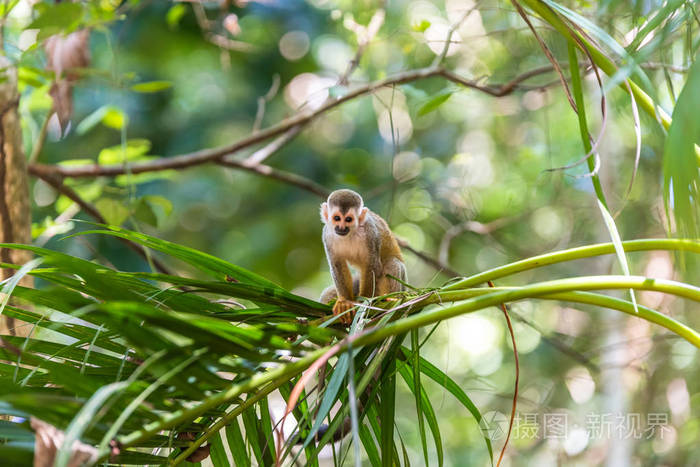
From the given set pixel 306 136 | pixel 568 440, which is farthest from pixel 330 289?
pixel 306 136

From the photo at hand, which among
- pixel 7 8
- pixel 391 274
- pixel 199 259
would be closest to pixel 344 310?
Result: pixel 199 259

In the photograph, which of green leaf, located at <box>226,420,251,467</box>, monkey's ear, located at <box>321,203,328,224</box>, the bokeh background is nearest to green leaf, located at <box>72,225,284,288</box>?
green leaf, located at <box>226,420,251,467</box>

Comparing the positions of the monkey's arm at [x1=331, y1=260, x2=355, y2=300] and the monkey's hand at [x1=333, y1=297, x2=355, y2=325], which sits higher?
the monkey's arm at [x1=331, y1=260, x2=355, y2=300]

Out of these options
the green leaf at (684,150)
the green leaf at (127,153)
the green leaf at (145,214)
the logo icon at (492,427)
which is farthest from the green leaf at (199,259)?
the green leaf at (127,153)

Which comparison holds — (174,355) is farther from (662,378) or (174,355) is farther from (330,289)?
(662,378)

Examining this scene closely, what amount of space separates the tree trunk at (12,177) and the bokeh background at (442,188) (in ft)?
3.95

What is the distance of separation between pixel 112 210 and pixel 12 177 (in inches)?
31.1

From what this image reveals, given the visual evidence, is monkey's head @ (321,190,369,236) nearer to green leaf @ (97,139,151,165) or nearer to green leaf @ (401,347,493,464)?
green leaf @ (401,347,493,464)

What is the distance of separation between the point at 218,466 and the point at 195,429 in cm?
17

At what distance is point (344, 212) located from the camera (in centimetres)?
235

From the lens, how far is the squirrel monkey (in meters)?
2.37

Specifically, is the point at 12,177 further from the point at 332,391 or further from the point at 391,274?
the point at 332,391

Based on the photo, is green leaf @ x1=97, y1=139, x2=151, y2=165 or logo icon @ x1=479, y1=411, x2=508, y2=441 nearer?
logo icon @ x1=479, y1=411, x2=508, y2=441

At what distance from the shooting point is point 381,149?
6.84 m
